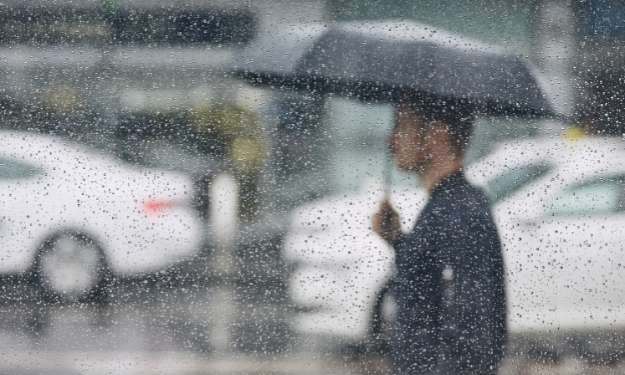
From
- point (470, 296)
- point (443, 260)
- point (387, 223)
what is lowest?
point (470, 296)

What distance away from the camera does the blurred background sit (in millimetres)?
2023

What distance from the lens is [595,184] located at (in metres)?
2.05

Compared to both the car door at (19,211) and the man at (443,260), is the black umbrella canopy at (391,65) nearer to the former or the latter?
the man at (443,260)

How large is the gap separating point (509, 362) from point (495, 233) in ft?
1.23

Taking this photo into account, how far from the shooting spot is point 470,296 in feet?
6.80

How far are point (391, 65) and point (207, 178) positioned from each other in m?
0.60

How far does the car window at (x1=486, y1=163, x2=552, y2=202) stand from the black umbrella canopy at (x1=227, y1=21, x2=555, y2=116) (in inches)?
6.4

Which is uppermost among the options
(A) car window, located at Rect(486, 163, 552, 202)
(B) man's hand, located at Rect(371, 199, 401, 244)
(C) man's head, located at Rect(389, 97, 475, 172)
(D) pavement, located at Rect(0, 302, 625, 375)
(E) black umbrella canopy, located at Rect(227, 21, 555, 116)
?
(E) black umbrella canopy, located at Rect(227, 21, 555, 116)

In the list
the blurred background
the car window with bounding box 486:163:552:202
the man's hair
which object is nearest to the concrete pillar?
the blurred background

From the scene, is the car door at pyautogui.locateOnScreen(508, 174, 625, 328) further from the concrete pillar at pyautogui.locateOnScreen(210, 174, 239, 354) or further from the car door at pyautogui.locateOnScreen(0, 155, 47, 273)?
the car door at pyautogui.locateOnScreen(0, 155, 47, 273)

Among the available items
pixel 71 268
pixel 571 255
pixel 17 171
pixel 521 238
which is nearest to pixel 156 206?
pixel 71 268

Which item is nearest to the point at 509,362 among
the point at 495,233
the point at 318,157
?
the point at 495,233

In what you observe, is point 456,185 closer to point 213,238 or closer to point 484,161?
point 484,161

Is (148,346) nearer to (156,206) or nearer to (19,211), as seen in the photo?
(156,206)
